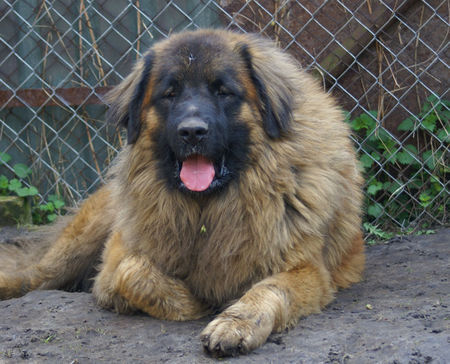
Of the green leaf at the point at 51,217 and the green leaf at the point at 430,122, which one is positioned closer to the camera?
the green leaf at the point at 430,122

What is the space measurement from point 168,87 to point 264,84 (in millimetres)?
509

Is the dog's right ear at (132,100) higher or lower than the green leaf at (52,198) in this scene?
higher

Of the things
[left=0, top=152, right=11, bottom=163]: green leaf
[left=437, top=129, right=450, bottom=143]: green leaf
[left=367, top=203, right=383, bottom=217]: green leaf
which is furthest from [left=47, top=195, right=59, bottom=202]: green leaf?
[left=437, top=129, right=450, bottom=143]: green leaf

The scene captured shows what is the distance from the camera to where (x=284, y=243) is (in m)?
3.52

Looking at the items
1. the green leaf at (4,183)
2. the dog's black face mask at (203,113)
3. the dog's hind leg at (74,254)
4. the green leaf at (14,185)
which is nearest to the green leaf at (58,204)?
the green leaf at (14,185)

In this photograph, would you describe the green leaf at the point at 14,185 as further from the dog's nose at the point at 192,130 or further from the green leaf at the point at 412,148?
the green leaf at the point at 412,148

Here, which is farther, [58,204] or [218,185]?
[58,204]

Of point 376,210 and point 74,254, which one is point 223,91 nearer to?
point 74,254

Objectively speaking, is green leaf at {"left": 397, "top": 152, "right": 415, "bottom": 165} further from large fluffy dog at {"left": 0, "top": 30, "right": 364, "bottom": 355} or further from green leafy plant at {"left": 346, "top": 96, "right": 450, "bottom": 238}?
large fluffy dog at {"left": 0, "top": 30, "right": 364, "bottom": 355}

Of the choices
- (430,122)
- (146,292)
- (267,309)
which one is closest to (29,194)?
(146,292)

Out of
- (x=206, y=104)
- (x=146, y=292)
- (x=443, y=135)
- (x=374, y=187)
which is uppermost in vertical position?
(x=443, y=135)

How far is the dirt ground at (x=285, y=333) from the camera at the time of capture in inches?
112

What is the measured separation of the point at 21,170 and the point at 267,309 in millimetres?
3215

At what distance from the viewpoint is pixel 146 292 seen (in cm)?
353
